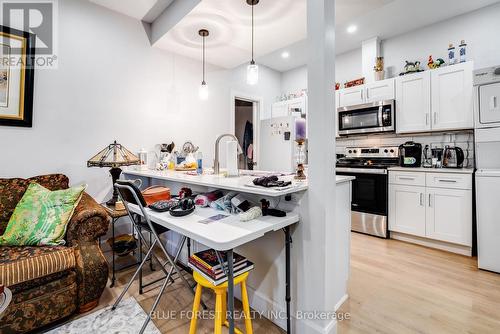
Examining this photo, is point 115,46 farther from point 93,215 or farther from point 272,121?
point 272,121

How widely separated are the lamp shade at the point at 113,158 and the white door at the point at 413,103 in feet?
11.4

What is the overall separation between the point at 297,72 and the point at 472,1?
2687mm

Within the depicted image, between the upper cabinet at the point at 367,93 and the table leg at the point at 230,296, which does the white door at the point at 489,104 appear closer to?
the upper cabinet at the point at 367,93

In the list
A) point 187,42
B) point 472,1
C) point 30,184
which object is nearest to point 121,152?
point 30,184

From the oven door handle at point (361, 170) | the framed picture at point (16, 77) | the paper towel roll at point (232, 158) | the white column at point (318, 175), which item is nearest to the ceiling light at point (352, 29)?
the oven door handle at point (361, 170)

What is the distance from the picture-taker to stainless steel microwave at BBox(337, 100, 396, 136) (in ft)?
11.0

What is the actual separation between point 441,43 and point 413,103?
0.92m

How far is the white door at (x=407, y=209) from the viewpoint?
2928mm

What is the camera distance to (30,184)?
2.08 meters

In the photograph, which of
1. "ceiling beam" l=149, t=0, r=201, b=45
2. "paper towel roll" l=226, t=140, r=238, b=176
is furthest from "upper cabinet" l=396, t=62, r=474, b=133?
"ceiling beam" l=149, t=0, r=201, b=45

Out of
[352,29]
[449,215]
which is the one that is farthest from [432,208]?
[352,29]

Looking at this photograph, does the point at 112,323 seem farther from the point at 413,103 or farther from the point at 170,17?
the point at 413,103

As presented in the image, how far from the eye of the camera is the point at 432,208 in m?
2.84

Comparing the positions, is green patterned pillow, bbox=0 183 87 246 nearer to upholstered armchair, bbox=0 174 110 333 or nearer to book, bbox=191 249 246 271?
upholstered armchair, bbox=0 174 110 333
